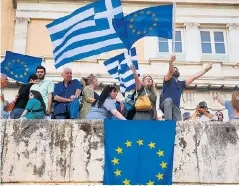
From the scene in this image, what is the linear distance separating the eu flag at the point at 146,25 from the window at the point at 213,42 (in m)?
11.2

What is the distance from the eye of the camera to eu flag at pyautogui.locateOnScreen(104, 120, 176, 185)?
22.0 feet

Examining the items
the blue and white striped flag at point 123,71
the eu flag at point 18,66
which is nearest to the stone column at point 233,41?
the blue and white striped flag at point 123,71

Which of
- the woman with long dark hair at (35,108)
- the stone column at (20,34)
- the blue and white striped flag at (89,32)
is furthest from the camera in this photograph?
the stone column at (20,34)

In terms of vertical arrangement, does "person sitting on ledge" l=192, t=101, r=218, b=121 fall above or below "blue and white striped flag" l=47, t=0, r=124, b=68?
below

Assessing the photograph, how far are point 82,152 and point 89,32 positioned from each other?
10.6 feet

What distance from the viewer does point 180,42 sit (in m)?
20.1

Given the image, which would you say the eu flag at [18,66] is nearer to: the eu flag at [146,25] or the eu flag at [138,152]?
the eu flag at [146,25]

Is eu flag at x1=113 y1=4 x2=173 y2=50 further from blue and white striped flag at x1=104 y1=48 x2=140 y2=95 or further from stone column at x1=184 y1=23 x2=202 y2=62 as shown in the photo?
stone column at x1=184 y1=23 x2=202 y2=62

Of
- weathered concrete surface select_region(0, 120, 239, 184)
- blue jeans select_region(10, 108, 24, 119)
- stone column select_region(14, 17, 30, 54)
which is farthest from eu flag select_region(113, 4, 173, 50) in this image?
stone column select_region(14, 17, 30, 54)

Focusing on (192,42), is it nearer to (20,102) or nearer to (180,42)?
(180,42)

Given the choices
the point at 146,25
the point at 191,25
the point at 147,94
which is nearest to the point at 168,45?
the point at 191,25

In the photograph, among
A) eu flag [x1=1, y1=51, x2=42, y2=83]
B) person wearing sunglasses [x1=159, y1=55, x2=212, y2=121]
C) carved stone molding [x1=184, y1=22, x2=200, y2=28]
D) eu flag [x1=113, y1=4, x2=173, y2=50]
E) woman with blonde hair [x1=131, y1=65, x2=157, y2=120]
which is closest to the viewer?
woman with blonde hair [x1=131, y1=65, x2=157, y2=120]

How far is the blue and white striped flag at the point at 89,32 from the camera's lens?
9297 millimetres

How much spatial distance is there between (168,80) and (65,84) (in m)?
1.92
